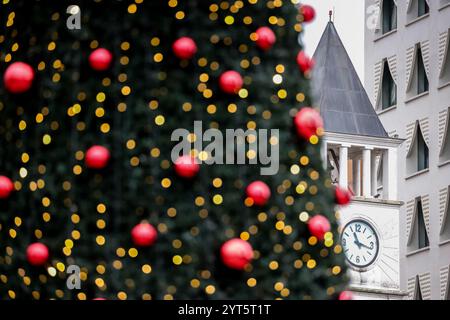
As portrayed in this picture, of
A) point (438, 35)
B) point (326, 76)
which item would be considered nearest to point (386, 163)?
point (326, 76)

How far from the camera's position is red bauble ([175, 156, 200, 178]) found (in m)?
9.73

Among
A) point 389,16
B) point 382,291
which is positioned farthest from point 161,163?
point 389,16

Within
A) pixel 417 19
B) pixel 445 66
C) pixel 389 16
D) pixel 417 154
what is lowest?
pixel 417 154

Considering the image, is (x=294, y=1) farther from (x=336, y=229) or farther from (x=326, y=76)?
(x=326, y=76)

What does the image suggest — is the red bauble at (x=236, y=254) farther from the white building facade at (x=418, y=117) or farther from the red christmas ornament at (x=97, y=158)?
the white building facade at (x=418, y=117)

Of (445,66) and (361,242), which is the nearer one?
(361,242)

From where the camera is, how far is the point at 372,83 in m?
58.2

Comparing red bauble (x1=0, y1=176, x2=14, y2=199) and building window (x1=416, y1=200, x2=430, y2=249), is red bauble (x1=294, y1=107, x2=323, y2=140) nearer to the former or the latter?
red bauble (x1=0, y1=176, x2=14, y2=199)

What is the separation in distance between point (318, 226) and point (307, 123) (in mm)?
530

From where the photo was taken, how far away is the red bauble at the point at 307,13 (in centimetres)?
1052

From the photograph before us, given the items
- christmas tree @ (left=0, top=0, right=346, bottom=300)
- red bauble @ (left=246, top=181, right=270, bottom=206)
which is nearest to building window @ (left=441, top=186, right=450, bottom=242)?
christmas tree @ (left=0, top=0, right=346, bottom=300)

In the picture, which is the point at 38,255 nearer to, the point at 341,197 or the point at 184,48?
the point at 184,48

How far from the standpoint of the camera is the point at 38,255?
9789mm

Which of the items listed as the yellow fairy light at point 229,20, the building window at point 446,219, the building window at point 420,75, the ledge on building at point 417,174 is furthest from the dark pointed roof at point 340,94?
the yellow fairy light at point 229,20
